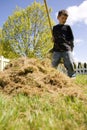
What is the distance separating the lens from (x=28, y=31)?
34.9 m

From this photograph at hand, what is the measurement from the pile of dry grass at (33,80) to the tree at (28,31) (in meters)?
27.1

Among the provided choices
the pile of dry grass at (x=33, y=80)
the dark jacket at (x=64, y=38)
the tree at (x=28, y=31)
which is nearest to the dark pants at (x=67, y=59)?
the dark jacket at (x=64, y=38)

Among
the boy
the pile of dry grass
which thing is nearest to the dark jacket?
the boy

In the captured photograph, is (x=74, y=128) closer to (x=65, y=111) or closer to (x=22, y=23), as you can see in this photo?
(x=65, y=111)

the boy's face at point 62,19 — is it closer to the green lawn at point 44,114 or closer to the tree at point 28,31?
the green lawn at point 44,114

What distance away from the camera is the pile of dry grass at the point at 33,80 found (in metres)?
5.82

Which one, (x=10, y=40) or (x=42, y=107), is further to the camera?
(x=10, y=40)

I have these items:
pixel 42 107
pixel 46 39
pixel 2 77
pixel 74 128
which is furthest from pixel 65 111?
pixel 46 39

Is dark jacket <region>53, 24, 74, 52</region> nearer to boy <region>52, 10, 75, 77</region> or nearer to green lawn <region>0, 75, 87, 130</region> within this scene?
boy <region>52, 10, 75, 77</region>

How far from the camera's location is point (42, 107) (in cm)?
448

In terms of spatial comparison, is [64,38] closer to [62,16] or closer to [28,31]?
[62,16]

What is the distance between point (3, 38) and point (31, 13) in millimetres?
3808

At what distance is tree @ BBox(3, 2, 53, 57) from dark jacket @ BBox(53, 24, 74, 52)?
25.0m

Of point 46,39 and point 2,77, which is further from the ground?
point 2,77
